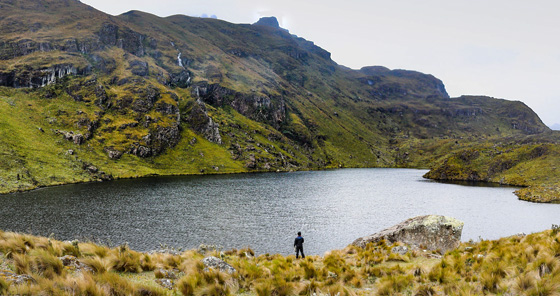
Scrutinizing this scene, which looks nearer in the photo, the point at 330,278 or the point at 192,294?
the point at 192,294

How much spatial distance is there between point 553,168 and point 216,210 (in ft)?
537

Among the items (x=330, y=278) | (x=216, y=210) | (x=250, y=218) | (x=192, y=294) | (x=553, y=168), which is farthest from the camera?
(x=553, y=168)

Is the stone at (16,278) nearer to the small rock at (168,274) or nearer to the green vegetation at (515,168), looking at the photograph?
the small rock at (168,274)

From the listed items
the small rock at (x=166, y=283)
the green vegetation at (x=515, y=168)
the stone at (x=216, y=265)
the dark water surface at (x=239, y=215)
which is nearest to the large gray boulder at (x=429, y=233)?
the dark water surface at (x=239, y=215)

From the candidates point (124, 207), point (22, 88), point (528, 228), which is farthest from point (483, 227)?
point (22, 88)

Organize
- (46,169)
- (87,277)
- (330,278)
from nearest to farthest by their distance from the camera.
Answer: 1. (87,277)
2. (330,278)
3. (46,169)

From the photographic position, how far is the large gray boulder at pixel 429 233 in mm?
26684

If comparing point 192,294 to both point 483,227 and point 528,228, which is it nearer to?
point 483,227

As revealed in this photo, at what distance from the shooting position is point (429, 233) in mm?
27609

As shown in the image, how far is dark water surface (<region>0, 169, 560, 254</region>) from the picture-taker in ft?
163

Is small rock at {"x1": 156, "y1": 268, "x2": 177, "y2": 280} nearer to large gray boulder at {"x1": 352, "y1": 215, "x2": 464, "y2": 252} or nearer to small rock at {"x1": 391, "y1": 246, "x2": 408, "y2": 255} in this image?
small rock at {"x1": 391, "y1": 246, "x2": 408, "y2": 255}

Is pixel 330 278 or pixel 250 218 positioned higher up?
pixel 330 278

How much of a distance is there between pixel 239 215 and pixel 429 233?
158 feet

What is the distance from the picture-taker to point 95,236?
157 ft
